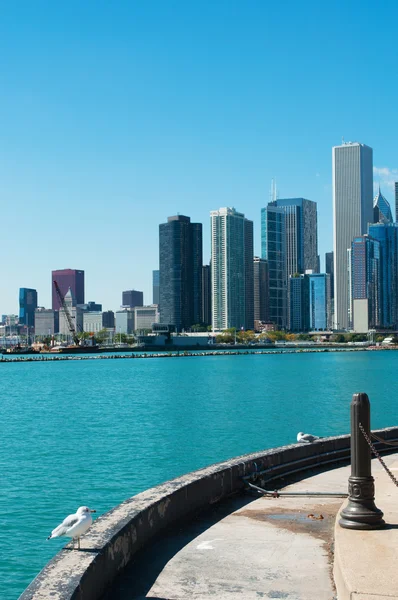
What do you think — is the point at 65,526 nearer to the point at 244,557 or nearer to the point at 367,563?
the point at 244,557

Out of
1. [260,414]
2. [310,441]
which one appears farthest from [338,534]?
[260,414]

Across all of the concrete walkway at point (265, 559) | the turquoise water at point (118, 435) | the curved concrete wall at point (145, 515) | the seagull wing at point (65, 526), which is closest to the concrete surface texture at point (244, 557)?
the concrete walkway at point (265, 559)

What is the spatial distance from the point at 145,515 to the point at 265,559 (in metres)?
1.56

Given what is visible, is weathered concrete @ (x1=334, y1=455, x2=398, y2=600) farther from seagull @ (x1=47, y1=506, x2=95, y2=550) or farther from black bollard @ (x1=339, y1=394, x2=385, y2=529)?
seagull @ (x1=47, y1=506, x2=95, y2=550)

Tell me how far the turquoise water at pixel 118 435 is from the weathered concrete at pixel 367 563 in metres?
9.57

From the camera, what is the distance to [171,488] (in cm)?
1034

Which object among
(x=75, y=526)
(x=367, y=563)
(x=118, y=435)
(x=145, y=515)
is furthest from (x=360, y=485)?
(x=118, y=435)

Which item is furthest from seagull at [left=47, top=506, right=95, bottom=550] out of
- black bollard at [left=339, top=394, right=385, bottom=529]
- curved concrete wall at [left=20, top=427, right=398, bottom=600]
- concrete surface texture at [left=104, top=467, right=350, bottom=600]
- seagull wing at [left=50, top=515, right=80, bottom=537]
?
black bollard at [left=339, top=394, right=385, bottom=529]

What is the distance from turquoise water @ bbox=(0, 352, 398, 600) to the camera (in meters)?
22.5

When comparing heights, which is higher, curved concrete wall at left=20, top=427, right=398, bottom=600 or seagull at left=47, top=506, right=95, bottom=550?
seagull at left=47, top=506, right=95, bottom=550

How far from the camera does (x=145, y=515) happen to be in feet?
29.7

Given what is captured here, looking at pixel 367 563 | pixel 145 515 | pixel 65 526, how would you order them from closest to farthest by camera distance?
pixel 367 563, pixel 65 526, pixel 145 515

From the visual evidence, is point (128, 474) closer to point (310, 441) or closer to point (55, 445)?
point (55, 445)

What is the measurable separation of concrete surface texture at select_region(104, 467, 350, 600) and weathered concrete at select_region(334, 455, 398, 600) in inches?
13.4
